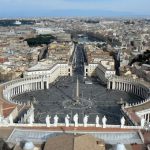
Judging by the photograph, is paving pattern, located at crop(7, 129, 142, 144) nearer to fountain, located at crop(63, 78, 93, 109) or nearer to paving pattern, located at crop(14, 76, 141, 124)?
paving pattern, located at crop(14, 76, 141, 124)

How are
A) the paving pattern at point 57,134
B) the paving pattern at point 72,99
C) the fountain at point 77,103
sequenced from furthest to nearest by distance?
the fountain at point 77,103 < the paving pattern at point 72,99 < the paving pattern at point 57,134

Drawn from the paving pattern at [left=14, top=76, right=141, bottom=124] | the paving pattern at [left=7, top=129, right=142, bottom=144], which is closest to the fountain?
the paving pattern at [left=14, top=76, right=141, bottom=124]

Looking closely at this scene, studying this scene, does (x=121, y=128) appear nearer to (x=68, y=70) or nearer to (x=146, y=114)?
(x=146, y=114)

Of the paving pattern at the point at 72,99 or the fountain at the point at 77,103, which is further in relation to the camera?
the fountain at the point at 77,103

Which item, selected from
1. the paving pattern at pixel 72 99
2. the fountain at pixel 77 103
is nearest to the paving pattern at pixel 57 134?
the paving pattern at pixel 72 99

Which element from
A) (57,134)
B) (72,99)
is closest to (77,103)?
(72,99)

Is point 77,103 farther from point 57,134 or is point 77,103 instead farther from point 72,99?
point 57,134

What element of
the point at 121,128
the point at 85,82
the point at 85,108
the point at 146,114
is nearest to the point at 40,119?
the point at 85,108

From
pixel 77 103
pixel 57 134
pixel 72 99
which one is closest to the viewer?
pixel 57 134

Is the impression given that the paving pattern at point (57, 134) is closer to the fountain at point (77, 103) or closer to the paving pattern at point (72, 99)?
the paving pattern at point (72, 99)
